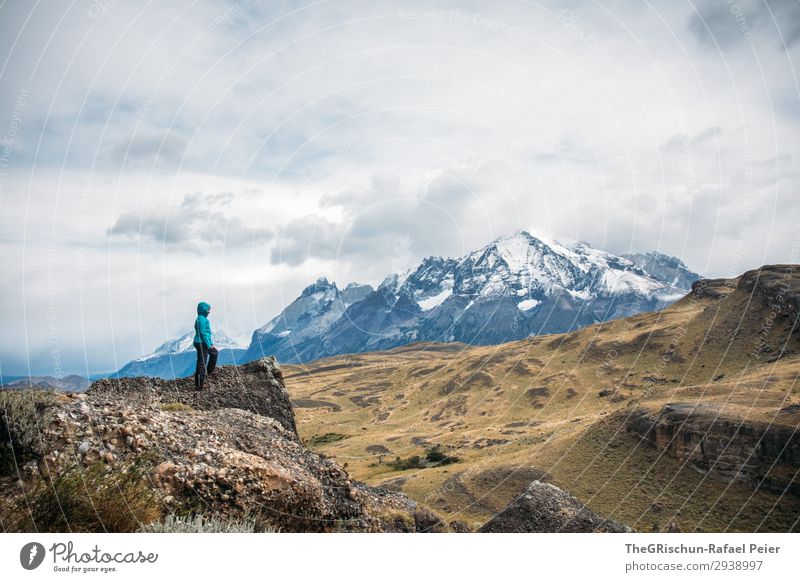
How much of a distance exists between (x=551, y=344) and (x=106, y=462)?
133265 mm

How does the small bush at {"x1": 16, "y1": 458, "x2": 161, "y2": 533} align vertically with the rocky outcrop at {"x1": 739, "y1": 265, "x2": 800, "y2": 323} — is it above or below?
above

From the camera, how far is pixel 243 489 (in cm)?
1162

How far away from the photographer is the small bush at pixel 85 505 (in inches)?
343

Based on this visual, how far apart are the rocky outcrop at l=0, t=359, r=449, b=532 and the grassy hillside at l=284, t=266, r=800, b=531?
106 feet

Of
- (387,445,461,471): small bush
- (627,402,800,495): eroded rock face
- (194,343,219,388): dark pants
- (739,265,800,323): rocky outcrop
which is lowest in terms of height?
(387,445,461,471): small bush

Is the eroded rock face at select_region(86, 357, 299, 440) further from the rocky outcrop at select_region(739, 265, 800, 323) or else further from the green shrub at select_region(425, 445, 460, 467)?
the rocky outcrop at select_region(739, 265, 800, 323)

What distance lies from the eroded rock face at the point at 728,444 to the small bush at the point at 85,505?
143 ft

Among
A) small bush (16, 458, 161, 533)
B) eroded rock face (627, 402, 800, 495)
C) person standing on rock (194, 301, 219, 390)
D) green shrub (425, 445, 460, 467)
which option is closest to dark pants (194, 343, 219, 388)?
person standing on rock (194, 301, 219, 390)

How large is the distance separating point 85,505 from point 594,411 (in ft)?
279

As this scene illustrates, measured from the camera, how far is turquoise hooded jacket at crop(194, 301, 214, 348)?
16969 mm

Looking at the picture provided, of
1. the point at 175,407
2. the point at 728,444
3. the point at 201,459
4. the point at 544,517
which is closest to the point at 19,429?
the point at 201,459

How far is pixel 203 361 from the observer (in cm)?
1866

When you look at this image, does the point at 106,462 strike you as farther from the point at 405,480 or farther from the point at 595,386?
the point at 595,386

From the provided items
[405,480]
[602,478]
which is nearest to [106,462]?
[602,478]
